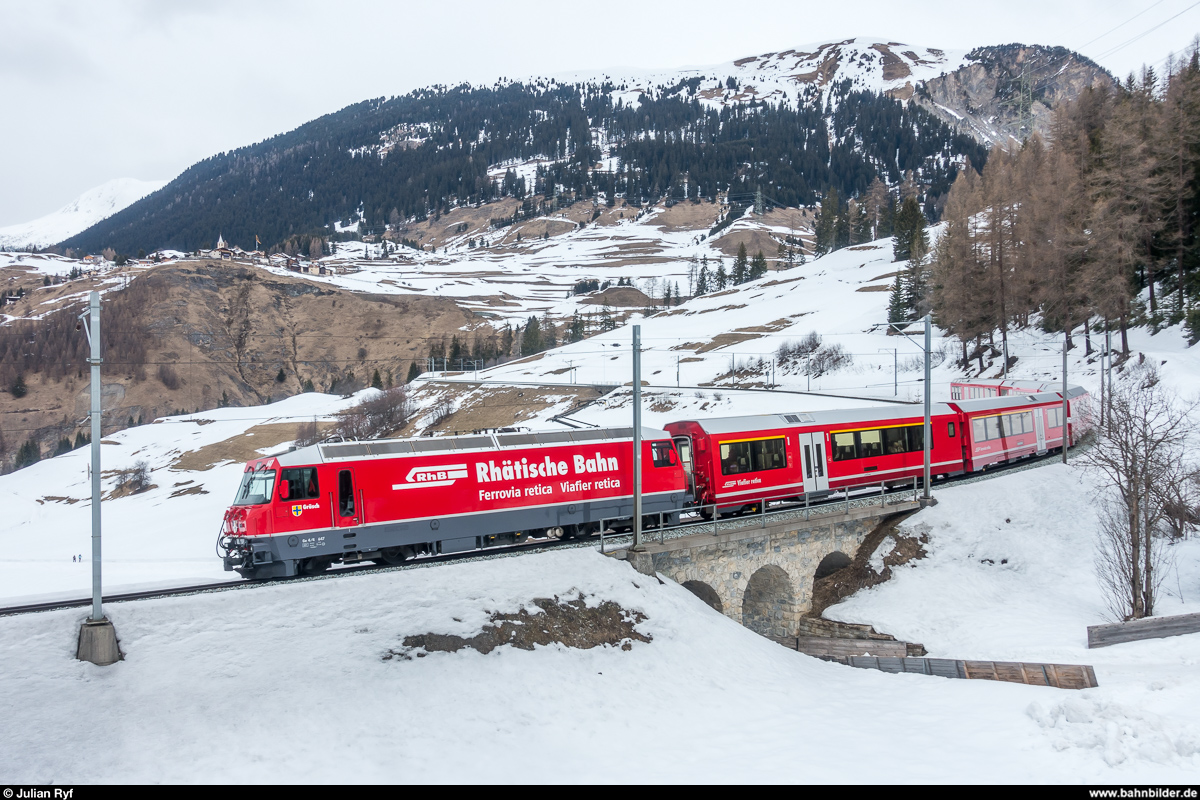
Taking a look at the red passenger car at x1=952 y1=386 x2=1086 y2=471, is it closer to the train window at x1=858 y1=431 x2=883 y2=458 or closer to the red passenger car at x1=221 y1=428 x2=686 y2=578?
the train window at x1=858 y1=431 x2=883 y2=458

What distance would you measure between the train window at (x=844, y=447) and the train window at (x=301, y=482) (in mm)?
21611

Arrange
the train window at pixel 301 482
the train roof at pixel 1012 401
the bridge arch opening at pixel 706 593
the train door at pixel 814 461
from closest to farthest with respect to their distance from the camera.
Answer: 1. the train window at pixel 301 482
2. the bridge arch opening at pixel 706 593
3. the train door at pixel 814 461
4. the train roof at pixel 1012 401

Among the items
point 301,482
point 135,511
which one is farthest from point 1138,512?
point 135,511

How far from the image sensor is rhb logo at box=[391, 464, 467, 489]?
20.5m

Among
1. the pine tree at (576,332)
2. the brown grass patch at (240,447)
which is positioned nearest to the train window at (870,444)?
the brown grass patch at (240,447)

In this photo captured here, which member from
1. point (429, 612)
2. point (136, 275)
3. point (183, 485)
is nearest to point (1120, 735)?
point (429, 612)

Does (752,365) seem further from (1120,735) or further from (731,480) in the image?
(1120,735)

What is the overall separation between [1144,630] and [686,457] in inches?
566

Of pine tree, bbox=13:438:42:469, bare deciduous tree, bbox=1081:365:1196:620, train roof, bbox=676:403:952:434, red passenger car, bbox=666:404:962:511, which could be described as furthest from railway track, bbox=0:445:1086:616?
pine tree, bbox=13:438:42:469

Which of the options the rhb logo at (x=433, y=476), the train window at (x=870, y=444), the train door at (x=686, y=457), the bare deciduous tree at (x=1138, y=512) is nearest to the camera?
the rhb logo at (x=433, y=476)

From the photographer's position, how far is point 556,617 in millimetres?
17453

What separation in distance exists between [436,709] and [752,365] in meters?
79.1

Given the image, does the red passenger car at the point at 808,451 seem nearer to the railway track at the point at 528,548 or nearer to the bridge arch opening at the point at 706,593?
the railway track at the point at 528,548

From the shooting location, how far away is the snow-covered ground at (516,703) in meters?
11.1
